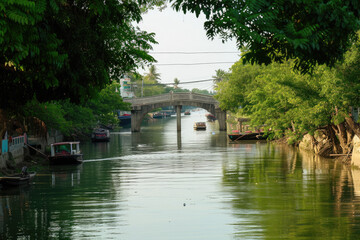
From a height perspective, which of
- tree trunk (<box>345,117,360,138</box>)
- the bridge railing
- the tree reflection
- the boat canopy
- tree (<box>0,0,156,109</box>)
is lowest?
the tree reflection

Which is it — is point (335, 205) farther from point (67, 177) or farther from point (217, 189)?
point (67, 177)

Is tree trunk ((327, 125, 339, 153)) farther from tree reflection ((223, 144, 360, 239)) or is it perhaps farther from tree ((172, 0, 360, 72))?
tree ((172, 0, 360, 72))

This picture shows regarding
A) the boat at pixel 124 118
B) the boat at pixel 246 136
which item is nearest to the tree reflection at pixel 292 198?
the boat at pixel 246 136

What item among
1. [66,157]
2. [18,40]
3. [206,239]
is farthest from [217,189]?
[18,40]

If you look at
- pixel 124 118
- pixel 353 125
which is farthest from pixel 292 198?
pixel 124 118

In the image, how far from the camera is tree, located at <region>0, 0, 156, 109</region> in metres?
10.3

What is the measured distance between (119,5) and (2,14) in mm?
5412

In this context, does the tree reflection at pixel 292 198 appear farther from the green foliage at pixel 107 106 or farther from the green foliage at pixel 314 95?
the green foliage at pixel 107 106

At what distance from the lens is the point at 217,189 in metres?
31.0

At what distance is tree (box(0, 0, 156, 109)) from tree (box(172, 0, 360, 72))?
2.82m

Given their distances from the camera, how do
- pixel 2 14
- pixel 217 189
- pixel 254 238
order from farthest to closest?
pixel 217 189, pixel 254 238, pixel 2 14

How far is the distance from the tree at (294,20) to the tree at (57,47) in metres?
2.82

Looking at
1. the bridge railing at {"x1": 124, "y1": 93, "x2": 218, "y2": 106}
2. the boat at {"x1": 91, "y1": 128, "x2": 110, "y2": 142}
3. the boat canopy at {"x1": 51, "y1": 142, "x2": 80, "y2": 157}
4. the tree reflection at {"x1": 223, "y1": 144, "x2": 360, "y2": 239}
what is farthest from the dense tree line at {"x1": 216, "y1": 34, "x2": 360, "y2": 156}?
the bridge railing at {"x1": 124, "y1": 93, "x2": 218, "y2": 106}

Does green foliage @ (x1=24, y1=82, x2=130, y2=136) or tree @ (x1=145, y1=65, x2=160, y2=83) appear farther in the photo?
tree @ (x1=145, y1=65, x2=160, y2=83)
